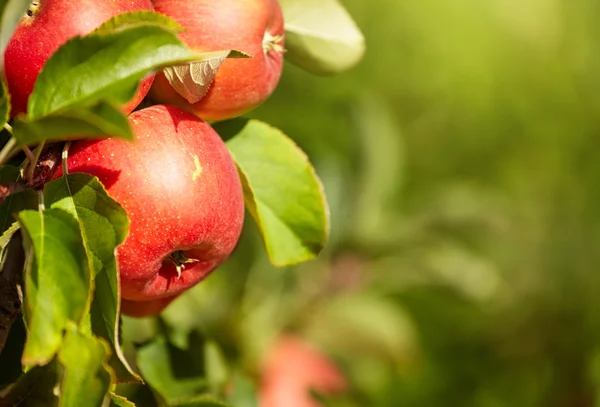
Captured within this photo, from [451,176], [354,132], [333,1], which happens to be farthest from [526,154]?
[333,1]

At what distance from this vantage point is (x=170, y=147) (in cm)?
57

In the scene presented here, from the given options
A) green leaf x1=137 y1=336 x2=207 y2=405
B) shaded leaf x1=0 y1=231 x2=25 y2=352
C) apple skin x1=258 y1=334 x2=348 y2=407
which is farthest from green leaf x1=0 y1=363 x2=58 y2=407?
Answer: apple skin x1=258 y1=334 x2=348 y2=407

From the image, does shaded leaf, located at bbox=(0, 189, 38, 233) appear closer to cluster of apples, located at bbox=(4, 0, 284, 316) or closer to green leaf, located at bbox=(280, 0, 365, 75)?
cluster of apples, located at bbox=(4, 0, 284, 316)

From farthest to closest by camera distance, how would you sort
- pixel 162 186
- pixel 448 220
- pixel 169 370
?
pixel 448 220, pixel 169 370, pixel 162 186

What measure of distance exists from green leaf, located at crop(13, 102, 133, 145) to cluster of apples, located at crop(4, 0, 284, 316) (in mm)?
72

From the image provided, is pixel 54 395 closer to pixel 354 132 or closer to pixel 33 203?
pixel 33 203

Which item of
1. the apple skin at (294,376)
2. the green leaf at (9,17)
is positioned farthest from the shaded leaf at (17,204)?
the apple skin at (294,376)

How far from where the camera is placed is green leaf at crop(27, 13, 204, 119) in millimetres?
477

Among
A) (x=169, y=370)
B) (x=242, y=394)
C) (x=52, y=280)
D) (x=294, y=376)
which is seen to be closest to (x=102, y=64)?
(x=52, y=280)

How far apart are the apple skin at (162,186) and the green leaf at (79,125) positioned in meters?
0.08

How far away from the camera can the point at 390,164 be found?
1557 millimetres

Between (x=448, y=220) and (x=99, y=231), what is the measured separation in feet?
3.40

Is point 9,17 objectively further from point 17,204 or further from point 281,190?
point 281,190

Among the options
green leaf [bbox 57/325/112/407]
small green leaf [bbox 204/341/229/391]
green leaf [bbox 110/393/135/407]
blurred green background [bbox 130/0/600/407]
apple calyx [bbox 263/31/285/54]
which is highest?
apple calyx [bbox 263/31/285/54]
